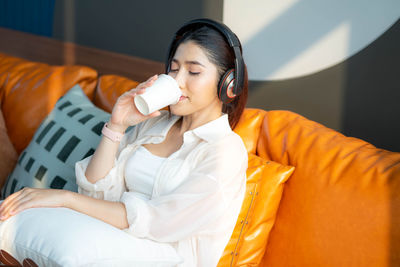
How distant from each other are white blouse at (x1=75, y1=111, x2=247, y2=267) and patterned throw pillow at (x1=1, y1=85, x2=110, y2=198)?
1.05 feet

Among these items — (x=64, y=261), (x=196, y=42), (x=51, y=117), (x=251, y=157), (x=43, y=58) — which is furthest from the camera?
(x=43, y=58)

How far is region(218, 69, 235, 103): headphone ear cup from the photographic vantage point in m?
1.20

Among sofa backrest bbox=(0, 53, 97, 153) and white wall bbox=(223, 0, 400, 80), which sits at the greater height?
white wall bbox=(223, 0, 400, 80)

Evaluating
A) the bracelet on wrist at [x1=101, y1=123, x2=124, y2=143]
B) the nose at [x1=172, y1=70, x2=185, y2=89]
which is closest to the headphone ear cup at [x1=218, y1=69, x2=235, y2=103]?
the nose at [x1=172, y1=70, x2=185, y2=89]

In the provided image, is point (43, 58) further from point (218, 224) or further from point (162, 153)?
point (218, 224)

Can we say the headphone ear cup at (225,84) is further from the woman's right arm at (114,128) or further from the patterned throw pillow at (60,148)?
the patterned throw pillow at (60,148)

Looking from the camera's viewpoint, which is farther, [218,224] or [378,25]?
[378,25]

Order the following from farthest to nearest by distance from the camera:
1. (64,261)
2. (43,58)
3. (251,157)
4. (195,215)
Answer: (43,58) → (251,157) → (195,215) → (64,261)

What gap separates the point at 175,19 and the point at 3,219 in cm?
131

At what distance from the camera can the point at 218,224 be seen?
3.71 ft

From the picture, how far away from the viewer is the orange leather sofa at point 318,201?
42.6 inches

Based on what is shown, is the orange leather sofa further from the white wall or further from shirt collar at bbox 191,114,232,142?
the white wall

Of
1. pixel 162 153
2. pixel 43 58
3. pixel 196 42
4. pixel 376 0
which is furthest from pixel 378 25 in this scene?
pixel 43 58

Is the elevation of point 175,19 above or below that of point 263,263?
above
